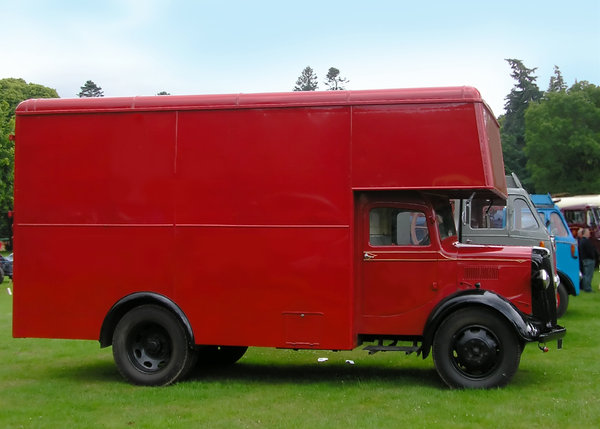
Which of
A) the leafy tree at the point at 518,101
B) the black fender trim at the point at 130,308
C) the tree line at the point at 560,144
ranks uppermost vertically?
the leafy tree at the point at 518,101

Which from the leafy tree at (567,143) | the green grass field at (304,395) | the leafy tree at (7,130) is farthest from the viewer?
the leafy tree at (567,143)

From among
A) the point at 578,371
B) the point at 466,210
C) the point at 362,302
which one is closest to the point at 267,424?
the point at 362,302

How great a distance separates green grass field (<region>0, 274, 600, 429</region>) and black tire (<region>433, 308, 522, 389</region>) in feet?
0.69

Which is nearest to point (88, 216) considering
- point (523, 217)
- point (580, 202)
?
point (523, 217)

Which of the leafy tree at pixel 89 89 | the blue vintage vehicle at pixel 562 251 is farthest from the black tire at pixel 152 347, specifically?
the leafy tree at pixel 89 89

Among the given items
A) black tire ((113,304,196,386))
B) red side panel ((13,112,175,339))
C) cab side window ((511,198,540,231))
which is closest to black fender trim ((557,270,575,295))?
cab side window ((511,198,540,231))

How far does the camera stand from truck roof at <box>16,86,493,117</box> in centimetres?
945

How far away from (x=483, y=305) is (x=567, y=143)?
163 feet

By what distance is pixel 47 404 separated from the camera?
8.98m

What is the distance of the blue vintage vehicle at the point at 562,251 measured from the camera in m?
17.0

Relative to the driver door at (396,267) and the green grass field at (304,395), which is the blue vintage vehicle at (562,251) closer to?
the green grass field at (304,395)

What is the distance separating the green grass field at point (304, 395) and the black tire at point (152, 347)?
0.22 metres

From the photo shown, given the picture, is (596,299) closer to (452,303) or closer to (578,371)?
(578,371)

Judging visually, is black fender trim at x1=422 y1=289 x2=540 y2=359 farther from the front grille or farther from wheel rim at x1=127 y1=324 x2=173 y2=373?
wheel rim at x1=127 y1=324 x2=173 y2=373
